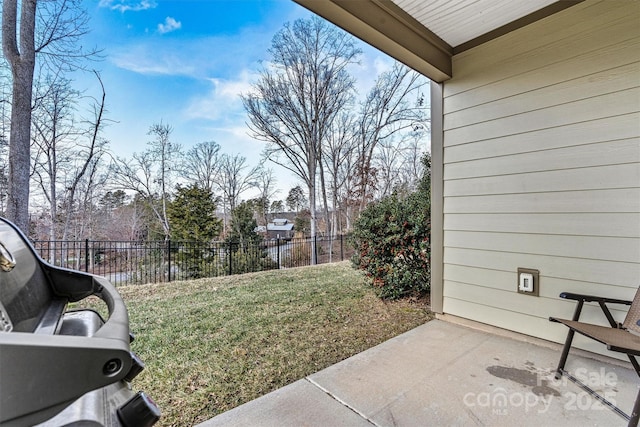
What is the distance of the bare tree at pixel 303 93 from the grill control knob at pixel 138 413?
7.58 meters

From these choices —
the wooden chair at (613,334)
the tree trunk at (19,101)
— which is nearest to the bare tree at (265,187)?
the tree trunk at (19,101)

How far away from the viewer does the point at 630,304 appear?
1.74m

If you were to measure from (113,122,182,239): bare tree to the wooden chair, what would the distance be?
8.22 m

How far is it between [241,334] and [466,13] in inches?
124

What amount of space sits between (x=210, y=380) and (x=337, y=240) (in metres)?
7.23

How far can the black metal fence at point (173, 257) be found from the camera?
390 centimetres

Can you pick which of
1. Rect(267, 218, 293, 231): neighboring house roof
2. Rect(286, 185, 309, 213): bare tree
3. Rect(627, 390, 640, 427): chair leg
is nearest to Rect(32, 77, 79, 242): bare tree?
Rect(627, 390, 640, 427): chair leg

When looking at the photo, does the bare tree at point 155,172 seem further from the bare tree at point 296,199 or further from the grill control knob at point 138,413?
the grill control knob at point 138,413

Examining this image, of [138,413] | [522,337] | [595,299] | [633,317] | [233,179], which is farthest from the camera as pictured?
[233,179]

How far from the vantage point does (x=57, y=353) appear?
0.46 metres

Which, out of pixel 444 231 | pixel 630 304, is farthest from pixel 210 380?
pixel 630 304

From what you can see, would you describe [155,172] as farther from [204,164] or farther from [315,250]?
[315,250]

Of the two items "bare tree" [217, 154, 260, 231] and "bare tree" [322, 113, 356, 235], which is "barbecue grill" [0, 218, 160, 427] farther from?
"bare tree" [217, 154, 260, 231]

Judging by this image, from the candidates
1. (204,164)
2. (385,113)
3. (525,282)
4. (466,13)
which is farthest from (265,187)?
(525,282)
